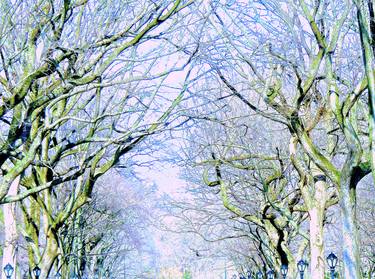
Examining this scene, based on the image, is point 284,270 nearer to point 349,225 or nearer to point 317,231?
point 317,231

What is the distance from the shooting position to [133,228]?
1649 inches

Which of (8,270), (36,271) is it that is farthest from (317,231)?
(8,270)

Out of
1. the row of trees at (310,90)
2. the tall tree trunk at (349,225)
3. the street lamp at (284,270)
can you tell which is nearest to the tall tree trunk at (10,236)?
the row of trees at (310,90)

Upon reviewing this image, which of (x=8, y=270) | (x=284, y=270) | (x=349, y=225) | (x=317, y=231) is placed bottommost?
(x=349, y=225)

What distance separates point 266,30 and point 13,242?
24.4 feet

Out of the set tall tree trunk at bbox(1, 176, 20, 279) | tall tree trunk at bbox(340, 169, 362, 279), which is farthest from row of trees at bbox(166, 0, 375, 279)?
tall tree trunk at bbox(1, 176, 20, 279)

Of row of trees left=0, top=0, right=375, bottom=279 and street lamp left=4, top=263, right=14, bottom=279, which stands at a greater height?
row of trees left=0, top=0, right=375, bottom=279

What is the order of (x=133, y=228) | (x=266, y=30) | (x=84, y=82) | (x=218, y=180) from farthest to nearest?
1. (x=133, y=228)
2. (x=218, y=180)
3. (x=266, y=30)
4. (x=84, y=82)

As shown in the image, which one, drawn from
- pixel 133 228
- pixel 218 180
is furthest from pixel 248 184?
pixel 133 228

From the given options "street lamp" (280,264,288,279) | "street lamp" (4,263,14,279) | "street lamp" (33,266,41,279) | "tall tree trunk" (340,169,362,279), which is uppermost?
"street lamp" (280,264,288,279)

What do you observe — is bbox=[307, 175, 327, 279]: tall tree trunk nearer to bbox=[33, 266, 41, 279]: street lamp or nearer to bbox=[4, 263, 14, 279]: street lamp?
bbox=[33, 266, 41, 279]: street lamp

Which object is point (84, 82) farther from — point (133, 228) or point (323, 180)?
point (133, 228)

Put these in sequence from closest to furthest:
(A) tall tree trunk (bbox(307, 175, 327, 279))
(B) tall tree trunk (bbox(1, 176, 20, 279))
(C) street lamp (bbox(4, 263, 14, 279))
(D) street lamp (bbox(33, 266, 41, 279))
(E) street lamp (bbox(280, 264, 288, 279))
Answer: (A) tall tree trunk (bbox(307, 175, 327, 279))
(B) tall tree trunk (bbox(1, 176, 20, 279))
(C) street lamp (bbox(4, 263, 14, 279))
(D) street lamp (bbox(33, 266, 41, 279))
(E) street lamp (bbox(280, 264, 288, 279))

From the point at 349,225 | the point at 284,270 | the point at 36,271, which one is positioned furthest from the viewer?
the point at 284,270
